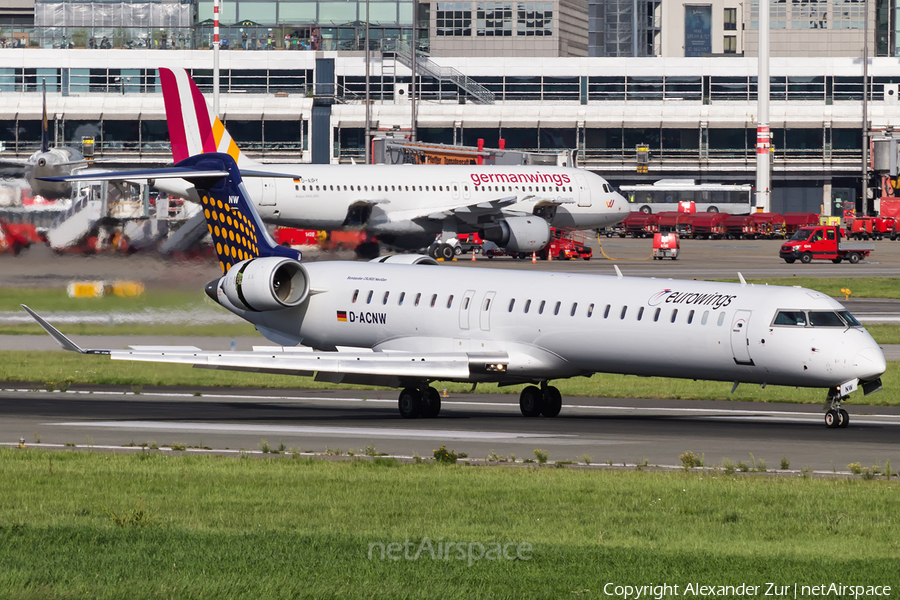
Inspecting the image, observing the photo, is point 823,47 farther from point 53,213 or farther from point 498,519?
point 498,519

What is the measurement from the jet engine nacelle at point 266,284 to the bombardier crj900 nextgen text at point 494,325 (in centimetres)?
4

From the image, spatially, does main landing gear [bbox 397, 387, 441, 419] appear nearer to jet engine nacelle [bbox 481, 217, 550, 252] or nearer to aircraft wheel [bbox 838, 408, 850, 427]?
aircraft wheel [bbox 838, 408, 850, 427]

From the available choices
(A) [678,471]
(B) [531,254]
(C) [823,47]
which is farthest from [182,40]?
(A) [678,471]

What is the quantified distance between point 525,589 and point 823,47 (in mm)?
163465

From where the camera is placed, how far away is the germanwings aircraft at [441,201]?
7456 centimetres

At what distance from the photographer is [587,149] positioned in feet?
452

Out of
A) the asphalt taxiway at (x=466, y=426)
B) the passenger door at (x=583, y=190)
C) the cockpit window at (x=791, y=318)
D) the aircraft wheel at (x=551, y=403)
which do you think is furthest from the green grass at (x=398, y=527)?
the passenger door at (x=583, y=190)

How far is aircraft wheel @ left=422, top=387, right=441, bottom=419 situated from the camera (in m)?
30.8

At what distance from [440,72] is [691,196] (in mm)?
29226

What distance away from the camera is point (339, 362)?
95.6 ft

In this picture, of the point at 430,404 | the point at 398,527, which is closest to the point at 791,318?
the point at 430,404

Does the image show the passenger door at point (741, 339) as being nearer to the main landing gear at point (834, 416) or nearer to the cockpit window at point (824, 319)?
the cockpit window at point (824, 319)

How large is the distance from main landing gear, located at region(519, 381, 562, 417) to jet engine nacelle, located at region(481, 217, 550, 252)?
43.6 meters

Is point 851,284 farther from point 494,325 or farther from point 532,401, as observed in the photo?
point 494,325
